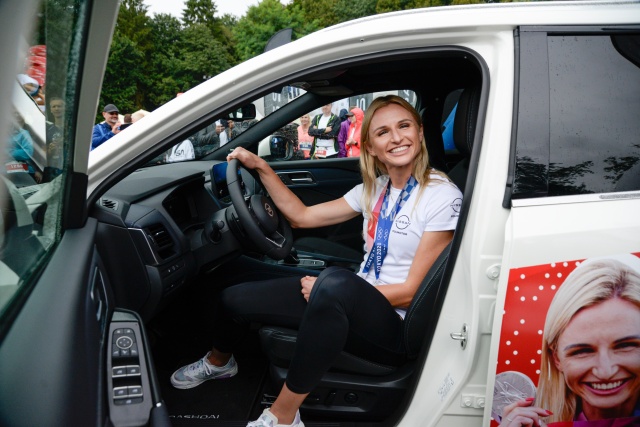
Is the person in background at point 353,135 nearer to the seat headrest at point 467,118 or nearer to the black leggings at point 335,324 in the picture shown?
the seat headrest at point 467,118

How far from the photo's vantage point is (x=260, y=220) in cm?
201

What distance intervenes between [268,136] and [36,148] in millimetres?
Result: 2163

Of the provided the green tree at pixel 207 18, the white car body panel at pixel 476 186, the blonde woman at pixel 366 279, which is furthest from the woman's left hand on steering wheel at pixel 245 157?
the green tree at pixel 207 18

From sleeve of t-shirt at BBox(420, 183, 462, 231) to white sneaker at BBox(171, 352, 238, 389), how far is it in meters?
1.15

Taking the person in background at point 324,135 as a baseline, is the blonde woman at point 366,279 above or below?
below

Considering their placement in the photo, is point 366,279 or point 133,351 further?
point 366,279

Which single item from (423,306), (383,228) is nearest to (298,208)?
(383,228)

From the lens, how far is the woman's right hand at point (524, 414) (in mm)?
1328

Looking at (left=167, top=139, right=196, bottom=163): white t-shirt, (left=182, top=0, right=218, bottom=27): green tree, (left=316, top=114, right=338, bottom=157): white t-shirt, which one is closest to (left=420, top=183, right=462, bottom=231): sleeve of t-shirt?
(left=167, top=139, right=196, bottom=163): white t-shirt

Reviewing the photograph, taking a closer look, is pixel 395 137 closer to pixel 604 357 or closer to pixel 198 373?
pixel 604 357

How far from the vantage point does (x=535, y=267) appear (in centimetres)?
125

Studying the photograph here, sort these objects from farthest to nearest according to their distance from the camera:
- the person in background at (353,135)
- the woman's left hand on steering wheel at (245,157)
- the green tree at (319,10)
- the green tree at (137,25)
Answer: the green tree at (319,10)
the green tree at (137,25)
the person in background at (353,135)
the woman's left hand on steering wheel at (245,157)

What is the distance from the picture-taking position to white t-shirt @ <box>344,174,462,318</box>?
179 centimetres

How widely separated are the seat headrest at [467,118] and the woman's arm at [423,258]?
34 centimetres
